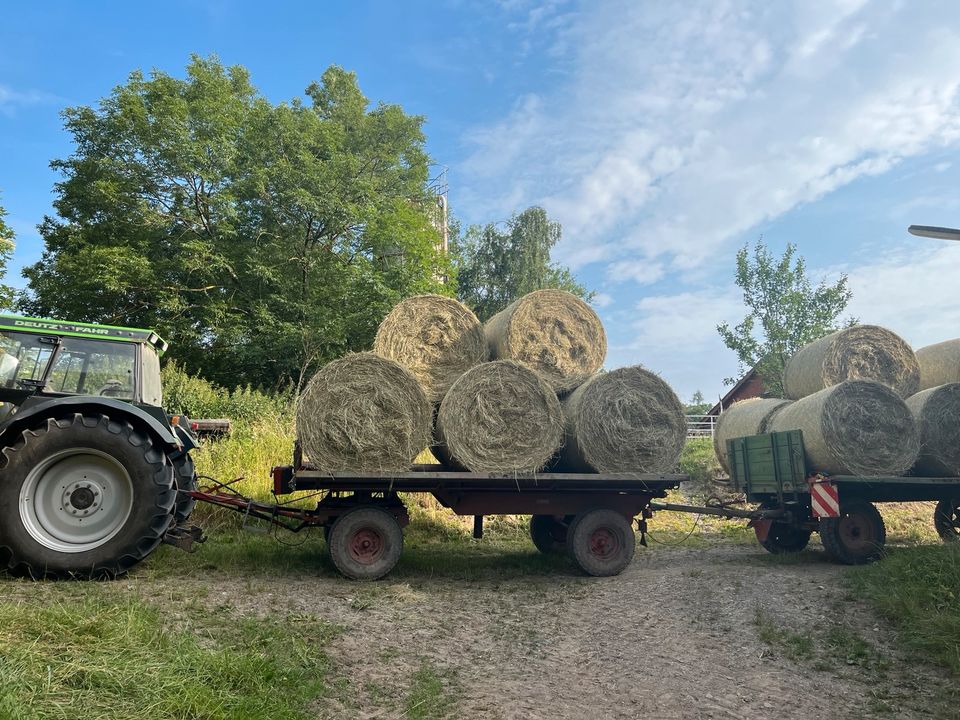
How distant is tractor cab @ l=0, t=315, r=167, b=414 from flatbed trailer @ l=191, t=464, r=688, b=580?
130 cm

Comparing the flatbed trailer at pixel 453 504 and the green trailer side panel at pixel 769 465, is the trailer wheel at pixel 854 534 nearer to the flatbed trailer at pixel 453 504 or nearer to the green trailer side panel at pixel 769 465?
the green trailer side panel at pixel 769 465

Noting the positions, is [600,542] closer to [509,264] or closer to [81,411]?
[81,411]

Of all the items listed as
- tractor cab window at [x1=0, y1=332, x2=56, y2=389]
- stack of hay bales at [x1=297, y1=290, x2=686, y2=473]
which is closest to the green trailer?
stack of hay bales at [x1=297, y1=290, x2=686, y2=473]

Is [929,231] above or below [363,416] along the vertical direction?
above

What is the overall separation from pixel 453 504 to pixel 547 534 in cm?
212

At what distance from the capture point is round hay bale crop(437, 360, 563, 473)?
6.94 metres

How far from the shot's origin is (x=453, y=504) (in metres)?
7.15

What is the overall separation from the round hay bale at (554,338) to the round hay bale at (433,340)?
1.31 ft

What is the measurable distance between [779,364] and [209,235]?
1684 centimetres

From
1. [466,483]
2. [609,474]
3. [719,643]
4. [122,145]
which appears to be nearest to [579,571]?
[609,474]

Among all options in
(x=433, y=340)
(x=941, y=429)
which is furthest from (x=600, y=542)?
(x=941, y=429)

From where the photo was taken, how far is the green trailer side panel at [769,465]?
8305mm

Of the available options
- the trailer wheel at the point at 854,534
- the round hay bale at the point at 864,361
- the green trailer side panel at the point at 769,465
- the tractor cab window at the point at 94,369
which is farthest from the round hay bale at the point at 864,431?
the tractor cab window at the point at 94,369

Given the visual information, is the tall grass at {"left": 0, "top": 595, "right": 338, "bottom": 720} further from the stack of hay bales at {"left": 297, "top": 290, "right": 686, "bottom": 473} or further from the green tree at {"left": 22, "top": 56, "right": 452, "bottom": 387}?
the green tree at {"left": 22, "top": 56, "right": 452, "bottom": 387}
